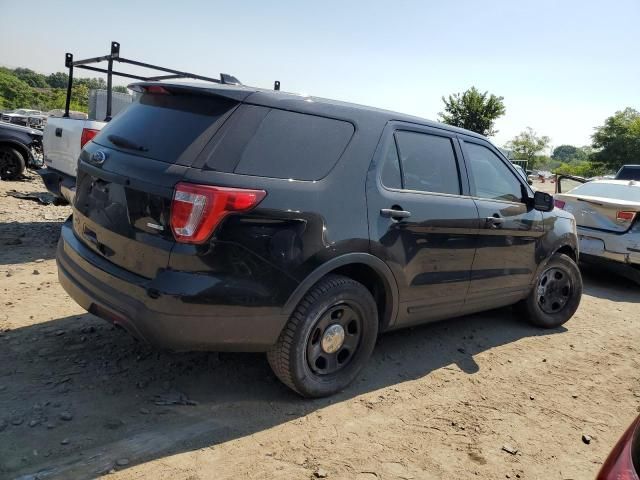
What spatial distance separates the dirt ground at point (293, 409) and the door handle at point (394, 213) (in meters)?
1.18

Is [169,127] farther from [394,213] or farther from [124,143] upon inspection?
[394,213]

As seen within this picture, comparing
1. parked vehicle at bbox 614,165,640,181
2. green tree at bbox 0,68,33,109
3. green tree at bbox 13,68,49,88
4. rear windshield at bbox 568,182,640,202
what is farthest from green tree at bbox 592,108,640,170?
green tree at bbox 13,68,49,88

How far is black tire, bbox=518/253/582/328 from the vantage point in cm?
489

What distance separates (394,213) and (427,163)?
0.64m

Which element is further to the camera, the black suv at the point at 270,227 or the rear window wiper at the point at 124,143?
the rear window wiper at the point at 124,143

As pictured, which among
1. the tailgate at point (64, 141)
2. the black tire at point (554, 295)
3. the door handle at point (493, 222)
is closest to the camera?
the door handle at point (493, 222)

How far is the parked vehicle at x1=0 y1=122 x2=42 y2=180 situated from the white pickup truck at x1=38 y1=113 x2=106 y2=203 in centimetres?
420

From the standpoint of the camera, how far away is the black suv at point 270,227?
260 centimetres

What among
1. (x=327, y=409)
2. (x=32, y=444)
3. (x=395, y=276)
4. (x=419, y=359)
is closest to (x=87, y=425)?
(x=32, y=444)

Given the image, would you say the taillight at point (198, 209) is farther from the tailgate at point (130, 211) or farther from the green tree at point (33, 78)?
the green tree at point (33, 78)

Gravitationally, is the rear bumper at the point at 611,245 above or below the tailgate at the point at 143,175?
below

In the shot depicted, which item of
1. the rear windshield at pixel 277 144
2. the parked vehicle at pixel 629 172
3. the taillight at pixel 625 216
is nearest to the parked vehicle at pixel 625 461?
the rear windshield at pixel 277 144

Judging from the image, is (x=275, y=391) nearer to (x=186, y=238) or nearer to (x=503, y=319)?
(x=186, y=238)

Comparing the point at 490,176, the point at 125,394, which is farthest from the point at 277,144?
the point at 490,176
